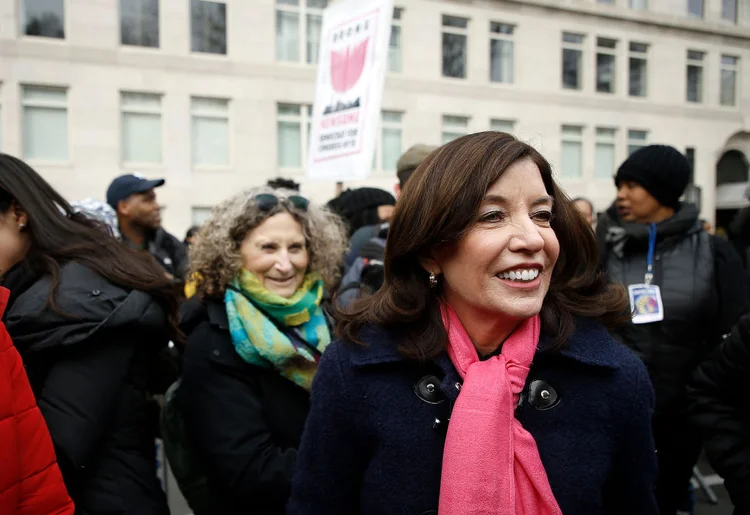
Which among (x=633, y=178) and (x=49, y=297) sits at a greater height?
(x=633, y=178)

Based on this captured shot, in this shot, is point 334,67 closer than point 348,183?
Yes

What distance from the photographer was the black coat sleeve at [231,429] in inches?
87.9

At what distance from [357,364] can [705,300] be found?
231cm

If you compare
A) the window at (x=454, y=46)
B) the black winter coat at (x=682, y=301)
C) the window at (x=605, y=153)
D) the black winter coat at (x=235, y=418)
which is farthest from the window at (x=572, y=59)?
the black winter coat at (x=235, y=418)

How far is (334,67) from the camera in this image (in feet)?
17.7

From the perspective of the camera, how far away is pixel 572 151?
2256 cm

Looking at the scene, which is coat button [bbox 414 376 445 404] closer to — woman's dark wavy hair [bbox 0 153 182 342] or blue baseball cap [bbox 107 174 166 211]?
woman's dark wavy hair [bbox 0 153 182 342]

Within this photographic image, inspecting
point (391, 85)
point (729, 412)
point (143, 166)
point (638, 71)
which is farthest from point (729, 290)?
point (638, 71)

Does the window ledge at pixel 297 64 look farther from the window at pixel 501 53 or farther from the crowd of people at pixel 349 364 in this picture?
the crowd of people at pixel 349 364

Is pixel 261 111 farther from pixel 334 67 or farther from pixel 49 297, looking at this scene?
pixel 49 297

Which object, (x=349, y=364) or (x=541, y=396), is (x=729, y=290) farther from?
(x=349, y=364)

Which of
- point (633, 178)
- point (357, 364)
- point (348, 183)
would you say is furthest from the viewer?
point (348, 183)

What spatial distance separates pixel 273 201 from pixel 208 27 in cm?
1686

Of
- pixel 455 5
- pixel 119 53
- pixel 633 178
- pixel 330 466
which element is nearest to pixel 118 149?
pixel 119 53
